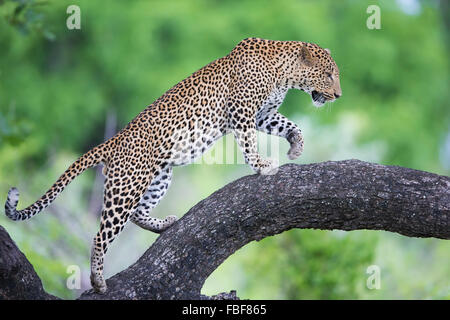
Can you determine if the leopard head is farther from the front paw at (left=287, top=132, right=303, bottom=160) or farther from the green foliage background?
the green foliage background

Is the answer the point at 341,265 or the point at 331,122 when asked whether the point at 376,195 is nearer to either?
the point at 341,265

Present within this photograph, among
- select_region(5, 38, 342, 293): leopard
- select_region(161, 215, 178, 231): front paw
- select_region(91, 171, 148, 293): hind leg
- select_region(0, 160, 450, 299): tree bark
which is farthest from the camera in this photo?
select_region(161, 215, 178, 231): front paw

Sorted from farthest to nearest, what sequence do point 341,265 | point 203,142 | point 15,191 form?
point 341,265 → point 203,142 → point 15,191

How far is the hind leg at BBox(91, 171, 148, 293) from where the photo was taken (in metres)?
7.21

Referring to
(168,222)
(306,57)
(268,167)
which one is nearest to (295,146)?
(268,167)

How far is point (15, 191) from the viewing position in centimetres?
700

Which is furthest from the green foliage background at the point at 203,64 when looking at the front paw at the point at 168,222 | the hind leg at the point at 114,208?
the hind leg at the point at 114,208

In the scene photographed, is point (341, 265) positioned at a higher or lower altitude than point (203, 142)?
lower

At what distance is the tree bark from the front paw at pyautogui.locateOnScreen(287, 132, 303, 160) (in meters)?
0.58

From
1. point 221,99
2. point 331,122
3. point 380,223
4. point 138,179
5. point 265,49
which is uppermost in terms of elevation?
point 331,122

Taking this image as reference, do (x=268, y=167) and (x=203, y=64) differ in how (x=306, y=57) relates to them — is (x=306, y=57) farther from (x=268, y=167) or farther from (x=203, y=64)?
(x=203, y=64)

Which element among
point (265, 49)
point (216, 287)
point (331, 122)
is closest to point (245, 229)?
point (265, 49)

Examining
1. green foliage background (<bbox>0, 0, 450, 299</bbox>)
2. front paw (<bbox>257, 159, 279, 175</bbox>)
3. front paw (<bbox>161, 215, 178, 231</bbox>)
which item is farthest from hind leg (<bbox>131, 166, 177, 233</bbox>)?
green foliage background (<bbox>0, 0, 450, 299</bbox>)

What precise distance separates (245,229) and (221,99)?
57.8 inches
